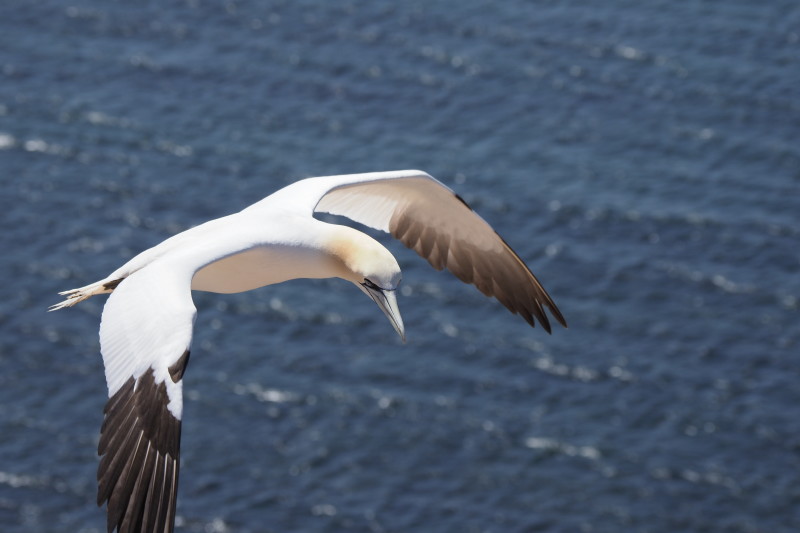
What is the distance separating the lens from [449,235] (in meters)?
19.9

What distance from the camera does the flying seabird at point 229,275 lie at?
1475 centimetres

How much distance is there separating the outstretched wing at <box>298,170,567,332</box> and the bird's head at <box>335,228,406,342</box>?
207cm

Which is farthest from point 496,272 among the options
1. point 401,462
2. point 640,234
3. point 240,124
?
point 240,124

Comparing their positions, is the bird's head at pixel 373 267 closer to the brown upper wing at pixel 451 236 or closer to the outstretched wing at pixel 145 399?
the outstretched wing at pixel 145 399

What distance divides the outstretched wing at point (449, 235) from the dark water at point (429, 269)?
77.7ft

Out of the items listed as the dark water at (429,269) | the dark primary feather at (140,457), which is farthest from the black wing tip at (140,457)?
the dark water at (429,269)

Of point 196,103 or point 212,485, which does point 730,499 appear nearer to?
point 212,485

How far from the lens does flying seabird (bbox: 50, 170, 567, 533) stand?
14.8 m

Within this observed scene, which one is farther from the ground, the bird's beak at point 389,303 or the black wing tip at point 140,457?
the bird's beak at point 389,303

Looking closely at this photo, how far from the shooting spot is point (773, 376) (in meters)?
45.4

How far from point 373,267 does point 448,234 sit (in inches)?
125

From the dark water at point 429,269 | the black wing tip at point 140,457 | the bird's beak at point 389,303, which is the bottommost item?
the dark water at point 429,269

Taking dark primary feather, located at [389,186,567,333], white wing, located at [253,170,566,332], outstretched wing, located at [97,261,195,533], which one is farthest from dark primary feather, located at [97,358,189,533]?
dark primary feather, located at [389,186,567,333]

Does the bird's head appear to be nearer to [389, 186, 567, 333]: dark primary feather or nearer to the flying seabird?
the flying seabird
